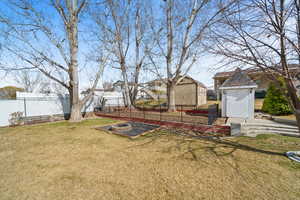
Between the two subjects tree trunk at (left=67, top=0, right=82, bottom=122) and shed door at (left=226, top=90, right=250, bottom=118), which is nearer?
shed door at (left=226, top=90, right=250, bottom=118)

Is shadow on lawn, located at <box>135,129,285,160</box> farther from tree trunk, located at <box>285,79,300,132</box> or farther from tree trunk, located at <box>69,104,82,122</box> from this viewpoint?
tree trunk, located at <box>69,104,82,122</box>

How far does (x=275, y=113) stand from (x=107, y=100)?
16.5 m

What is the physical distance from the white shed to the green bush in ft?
4.72

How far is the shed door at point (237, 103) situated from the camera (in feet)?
26.1

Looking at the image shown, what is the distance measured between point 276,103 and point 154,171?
33.0ft

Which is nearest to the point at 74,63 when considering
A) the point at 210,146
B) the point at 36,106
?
the point at 36,106

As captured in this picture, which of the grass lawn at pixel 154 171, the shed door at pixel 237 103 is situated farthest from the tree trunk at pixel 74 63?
the shed door at pixel 237 103

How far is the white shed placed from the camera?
7.81 meters

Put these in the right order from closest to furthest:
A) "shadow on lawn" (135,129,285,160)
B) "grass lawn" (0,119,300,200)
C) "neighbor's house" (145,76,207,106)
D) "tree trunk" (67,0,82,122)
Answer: "grass lawn" (0,119,300,200)
"shadow on lawn" (135,129,285,160)
"tree trunk" (67,0,82,122)
"neighbor's house" (145,76,207,106)

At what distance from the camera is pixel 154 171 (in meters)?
2.98

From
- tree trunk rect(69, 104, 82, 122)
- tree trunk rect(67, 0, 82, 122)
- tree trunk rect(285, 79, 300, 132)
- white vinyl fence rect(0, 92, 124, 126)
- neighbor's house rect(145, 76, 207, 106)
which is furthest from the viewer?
neighbor's house rect(145, 76, 207, 106)

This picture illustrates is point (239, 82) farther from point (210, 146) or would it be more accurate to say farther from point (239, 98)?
point (210, 146)

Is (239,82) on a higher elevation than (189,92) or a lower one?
higher

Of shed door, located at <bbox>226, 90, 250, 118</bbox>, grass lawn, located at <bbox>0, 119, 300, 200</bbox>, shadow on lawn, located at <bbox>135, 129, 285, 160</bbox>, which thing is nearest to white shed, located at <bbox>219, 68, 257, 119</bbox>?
shed door, located at <bbox>226, 90, 250, 118</bbox>
